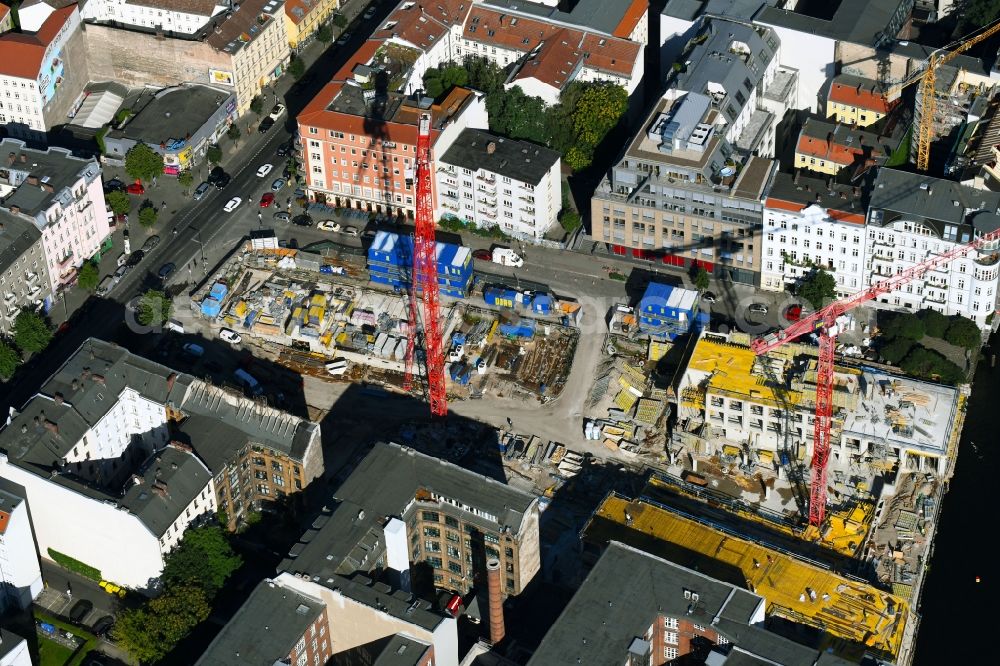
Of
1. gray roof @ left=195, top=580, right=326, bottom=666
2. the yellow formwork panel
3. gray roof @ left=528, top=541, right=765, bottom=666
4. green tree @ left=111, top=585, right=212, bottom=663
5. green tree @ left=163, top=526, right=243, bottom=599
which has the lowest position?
green tree @ left=111, top=585, right=212, bottom=663

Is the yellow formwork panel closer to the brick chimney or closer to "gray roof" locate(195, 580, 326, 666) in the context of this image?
the brick chimney

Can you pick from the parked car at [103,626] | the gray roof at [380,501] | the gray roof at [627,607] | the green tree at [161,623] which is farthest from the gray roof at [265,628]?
the gray roof at [627,607]

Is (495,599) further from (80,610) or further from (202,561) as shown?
(80,610)

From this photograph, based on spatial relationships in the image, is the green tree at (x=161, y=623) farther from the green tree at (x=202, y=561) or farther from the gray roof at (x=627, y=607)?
the gray roof at (x=627, y=607)

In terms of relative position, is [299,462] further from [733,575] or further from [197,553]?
[733,575]

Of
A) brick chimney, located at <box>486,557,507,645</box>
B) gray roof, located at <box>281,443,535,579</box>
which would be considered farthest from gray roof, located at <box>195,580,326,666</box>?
brick chimney, located at <box>486,557,507,645</box>

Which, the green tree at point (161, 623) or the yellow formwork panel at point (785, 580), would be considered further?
the green tree at point (161, 623)

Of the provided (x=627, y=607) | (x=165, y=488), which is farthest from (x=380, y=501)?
(x=627, y=607)
